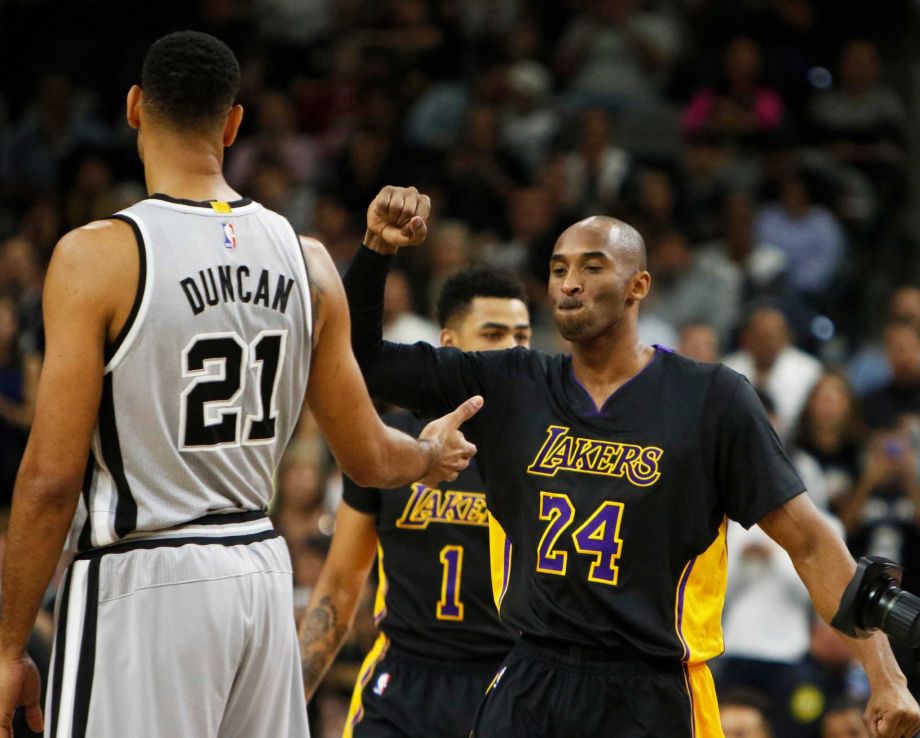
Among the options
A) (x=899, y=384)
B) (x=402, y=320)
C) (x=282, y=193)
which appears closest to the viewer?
(x=899, y=384)

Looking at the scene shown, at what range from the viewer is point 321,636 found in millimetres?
5926

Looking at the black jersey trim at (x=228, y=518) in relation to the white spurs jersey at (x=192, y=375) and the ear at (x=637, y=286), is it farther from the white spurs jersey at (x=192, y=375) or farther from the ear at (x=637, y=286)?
the ear at (x=637, y=286)

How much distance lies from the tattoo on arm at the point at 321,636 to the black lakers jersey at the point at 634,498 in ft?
3.93

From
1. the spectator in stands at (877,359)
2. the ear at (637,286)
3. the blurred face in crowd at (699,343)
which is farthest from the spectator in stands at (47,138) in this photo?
the ear at (637,286)

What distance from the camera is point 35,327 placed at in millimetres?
11945

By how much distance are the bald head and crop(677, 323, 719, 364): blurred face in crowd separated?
5603 millimetres

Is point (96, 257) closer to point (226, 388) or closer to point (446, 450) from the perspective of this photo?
point (226, 388)

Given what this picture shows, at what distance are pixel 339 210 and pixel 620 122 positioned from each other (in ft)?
9.30

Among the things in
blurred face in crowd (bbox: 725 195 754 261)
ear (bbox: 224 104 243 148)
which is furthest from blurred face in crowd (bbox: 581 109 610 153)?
ear (bbox: 224 104 243 148)

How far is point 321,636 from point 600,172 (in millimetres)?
7875

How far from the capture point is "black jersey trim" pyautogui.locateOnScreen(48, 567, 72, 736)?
153 inches

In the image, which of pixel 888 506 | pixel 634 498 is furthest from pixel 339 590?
pixel 888 506

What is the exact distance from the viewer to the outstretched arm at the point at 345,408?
4332mm

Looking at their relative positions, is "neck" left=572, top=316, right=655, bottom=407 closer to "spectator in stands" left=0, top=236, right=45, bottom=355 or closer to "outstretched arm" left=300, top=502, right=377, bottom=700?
"outstretched arm" left=300, top=502, right=377, bottom=700
